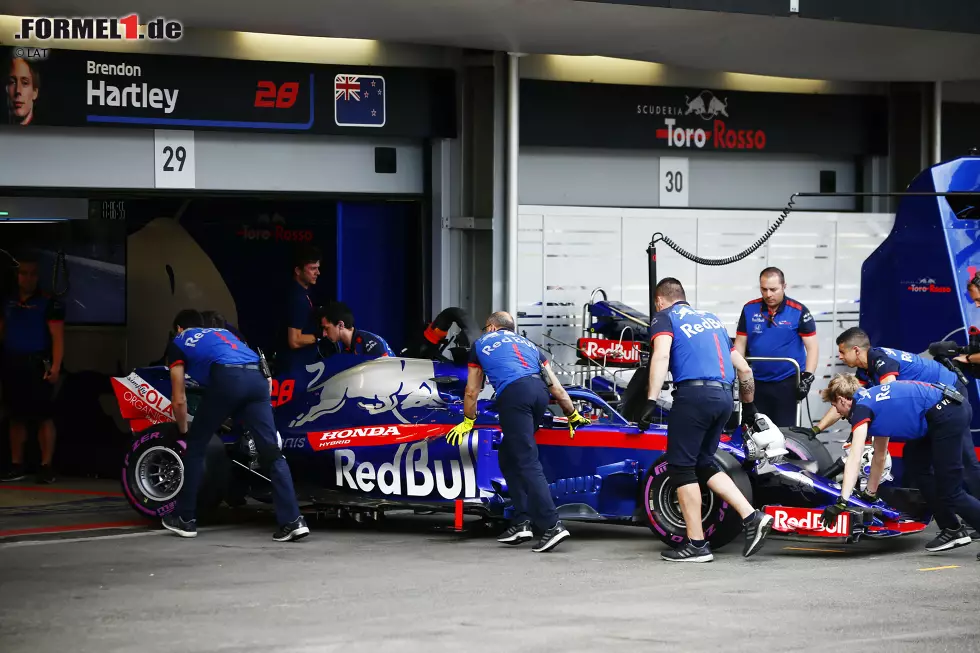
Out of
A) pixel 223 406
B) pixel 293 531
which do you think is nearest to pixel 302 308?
pixel 223 406

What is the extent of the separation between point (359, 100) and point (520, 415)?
541cm

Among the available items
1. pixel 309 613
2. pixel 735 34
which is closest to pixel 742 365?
pixel 309 613

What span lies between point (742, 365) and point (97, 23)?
20.9ft

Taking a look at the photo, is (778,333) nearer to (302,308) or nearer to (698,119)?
(302,308)

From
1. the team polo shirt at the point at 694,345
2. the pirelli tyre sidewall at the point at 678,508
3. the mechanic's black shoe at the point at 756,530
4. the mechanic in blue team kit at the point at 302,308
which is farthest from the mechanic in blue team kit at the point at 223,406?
the mechanic's black shoe at the point at 756,530

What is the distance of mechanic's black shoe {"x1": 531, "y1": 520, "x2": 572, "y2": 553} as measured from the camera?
9.62 m

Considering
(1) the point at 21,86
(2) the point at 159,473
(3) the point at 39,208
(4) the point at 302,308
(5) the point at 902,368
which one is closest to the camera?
(5) the point at 902,368

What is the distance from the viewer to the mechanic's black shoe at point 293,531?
10.1 m

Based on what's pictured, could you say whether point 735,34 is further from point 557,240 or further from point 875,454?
point 875,454

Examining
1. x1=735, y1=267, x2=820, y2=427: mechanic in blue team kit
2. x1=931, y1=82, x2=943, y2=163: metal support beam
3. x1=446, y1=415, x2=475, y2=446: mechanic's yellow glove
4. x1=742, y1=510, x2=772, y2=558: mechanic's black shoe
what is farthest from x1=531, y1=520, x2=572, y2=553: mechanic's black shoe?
x1=931, y1=82, x2=943, y2=163: metal support beam

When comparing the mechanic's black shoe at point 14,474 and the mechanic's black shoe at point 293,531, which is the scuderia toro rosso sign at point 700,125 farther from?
the mechanic's black shoe at point 293,531

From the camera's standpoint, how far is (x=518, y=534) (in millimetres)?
9938

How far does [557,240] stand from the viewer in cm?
1492

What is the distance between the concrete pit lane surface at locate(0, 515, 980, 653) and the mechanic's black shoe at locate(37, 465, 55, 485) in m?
3.12
